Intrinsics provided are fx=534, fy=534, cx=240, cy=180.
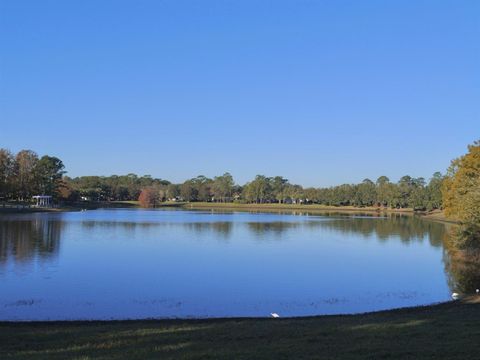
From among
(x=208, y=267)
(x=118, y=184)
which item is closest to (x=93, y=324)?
(x=208, y=267)

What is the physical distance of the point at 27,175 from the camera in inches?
4102

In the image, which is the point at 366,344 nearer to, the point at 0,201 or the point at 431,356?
the point at 431,356

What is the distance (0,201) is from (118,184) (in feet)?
296

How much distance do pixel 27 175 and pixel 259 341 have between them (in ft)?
339

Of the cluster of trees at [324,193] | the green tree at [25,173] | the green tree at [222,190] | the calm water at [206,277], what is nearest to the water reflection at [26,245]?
the calm water at [206,277]

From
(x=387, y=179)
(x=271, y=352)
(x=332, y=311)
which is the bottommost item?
(x=332, y=311)

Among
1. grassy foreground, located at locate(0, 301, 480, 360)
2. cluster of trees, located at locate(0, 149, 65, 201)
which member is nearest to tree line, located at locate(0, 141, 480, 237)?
cluster of trees, located at locate(0, 149, 65, 201)

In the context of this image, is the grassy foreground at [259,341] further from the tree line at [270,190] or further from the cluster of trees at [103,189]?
the cluster of trees at [103,189]

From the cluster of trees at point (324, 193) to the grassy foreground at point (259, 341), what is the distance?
10508 cm

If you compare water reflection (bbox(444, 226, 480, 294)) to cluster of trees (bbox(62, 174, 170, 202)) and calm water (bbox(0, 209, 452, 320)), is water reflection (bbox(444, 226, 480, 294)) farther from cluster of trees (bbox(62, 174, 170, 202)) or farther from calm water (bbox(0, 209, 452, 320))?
cluster of trees (bbox(62, 174, 170, 202))

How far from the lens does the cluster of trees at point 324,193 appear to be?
128m

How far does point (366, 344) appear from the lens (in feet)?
29.6

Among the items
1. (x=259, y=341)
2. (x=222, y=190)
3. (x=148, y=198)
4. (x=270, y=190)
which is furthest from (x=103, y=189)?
(x=259, y=341)

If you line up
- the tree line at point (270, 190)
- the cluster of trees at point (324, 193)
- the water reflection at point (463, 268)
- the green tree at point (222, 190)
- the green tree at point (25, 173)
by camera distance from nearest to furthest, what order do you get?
1. the water reflection at point (463, 268)
2. the tree line at point (270, 190)
3. the green tree at point (25, 173)
4. the cluster of trees at point (324, 193)
5. the green tree at point (222, 190)
